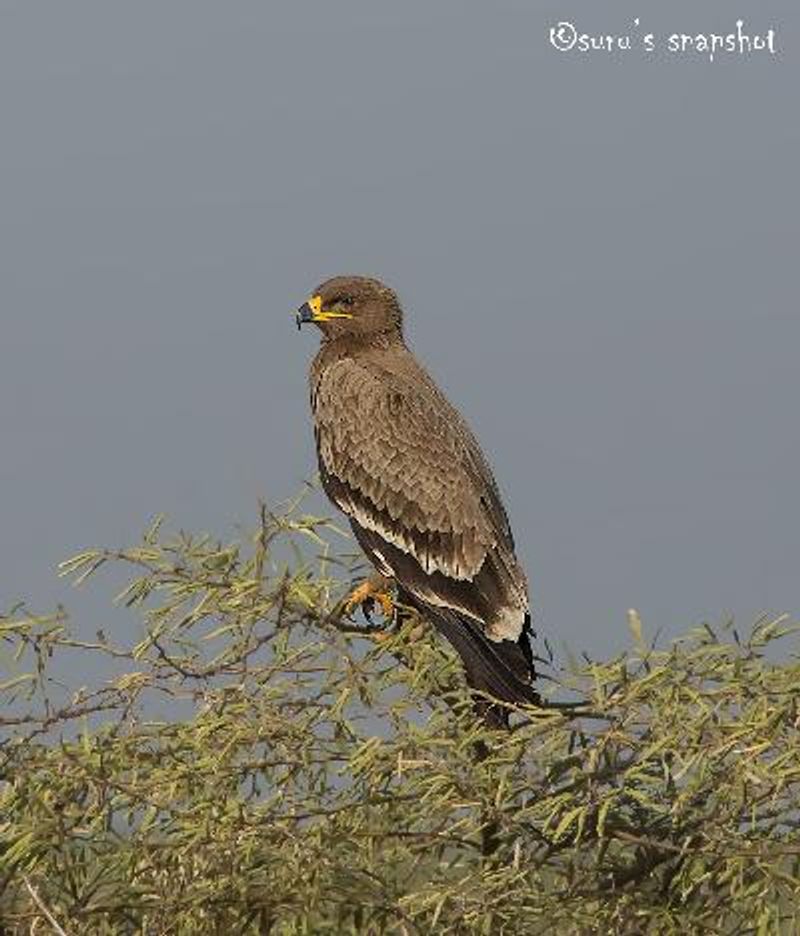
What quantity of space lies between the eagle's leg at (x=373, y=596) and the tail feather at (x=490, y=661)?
0.15 meters

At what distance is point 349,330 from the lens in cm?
1152

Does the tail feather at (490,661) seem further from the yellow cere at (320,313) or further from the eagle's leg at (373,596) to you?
the yellow cere at (320,313)

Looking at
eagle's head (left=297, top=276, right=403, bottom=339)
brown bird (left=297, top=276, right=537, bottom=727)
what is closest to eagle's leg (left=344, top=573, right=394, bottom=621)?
brown bird (left=297, top=276, right=537, bottom=727)

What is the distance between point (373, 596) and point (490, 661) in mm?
1297

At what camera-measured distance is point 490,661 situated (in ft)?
28.6

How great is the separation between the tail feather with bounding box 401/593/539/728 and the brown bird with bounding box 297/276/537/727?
0.01 m

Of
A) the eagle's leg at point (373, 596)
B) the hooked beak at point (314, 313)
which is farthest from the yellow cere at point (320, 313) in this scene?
the eagle's leg at point (373, 596)

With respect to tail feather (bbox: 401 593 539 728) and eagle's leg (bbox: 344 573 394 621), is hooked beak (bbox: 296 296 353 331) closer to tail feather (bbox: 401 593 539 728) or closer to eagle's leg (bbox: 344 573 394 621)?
eagle's leg (bbox: 344 573 394 621)

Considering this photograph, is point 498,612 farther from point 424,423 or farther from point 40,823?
point 40,823

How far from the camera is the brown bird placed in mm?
9547

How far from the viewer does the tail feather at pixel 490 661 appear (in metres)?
8.27

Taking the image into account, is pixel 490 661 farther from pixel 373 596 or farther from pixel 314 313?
pixel 314 313

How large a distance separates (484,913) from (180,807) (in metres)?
1.29

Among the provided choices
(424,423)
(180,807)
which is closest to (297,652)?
(180,807)
